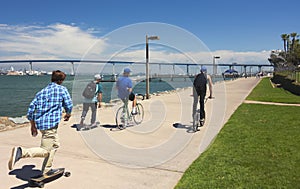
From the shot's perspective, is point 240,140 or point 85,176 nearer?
point 85,176

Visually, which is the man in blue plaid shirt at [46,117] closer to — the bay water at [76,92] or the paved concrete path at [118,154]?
the paved concrete path at [118,154]

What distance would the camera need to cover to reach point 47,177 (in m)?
4.09

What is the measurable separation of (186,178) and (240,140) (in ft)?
8.88

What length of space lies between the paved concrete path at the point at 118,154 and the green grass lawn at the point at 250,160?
0.29 metres

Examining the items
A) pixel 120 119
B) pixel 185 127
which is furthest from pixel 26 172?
pixel 185 127

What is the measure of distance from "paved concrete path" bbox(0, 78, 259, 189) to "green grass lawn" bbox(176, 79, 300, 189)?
293 mm

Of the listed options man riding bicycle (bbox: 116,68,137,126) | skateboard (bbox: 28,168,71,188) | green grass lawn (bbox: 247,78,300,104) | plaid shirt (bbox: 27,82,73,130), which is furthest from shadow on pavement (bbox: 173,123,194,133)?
green grass lawn (bbox: 247,78,300,104)

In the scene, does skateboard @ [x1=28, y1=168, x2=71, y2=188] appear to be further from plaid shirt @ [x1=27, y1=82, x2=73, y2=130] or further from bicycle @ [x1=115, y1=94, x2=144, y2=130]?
bicycle @ [x1=115, y1=94, x2=144, y2=130]

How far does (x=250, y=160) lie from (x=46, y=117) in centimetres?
349

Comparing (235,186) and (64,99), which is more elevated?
(64,99)

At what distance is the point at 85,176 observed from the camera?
4.28m

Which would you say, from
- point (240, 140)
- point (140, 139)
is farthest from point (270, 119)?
→ point (140, 139)

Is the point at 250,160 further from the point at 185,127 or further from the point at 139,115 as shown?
the point at 139,115

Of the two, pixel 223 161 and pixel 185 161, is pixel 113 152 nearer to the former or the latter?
pixel 185 161
